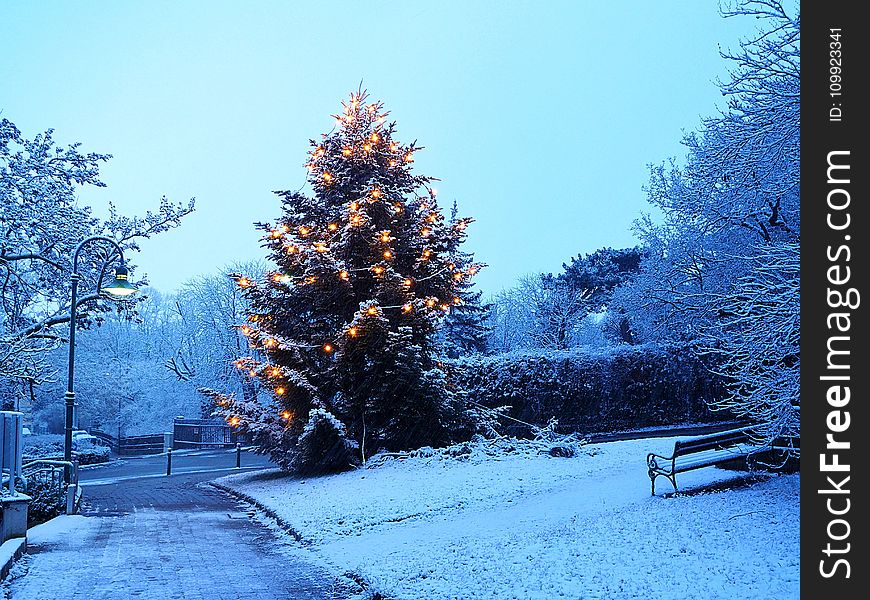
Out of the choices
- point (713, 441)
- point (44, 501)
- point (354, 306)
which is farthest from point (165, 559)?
point (354, 306)

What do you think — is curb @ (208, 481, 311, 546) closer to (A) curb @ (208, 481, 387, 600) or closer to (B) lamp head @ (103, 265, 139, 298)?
(A) curb @ (208, 481, 387, 600)

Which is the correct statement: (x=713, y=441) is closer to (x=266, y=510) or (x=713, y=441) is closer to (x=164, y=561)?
(x=164, y=561)

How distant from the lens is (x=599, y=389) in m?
25.6

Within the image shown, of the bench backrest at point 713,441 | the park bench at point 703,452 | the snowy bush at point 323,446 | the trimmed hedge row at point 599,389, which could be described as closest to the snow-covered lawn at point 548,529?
the park bench at point 703,452

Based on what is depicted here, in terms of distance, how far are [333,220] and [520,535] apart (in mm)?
12002

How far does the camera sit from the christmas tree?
17.7 m

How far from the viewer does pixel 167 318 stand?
235 feet

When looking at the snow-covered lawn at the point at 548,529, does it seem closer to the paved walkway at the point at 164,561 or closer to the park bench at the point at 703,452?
the park bench at the point at 703,452

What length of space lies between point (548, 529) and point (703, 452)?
11.3 ft

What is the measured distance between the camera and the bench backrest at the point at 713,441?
1059cm
